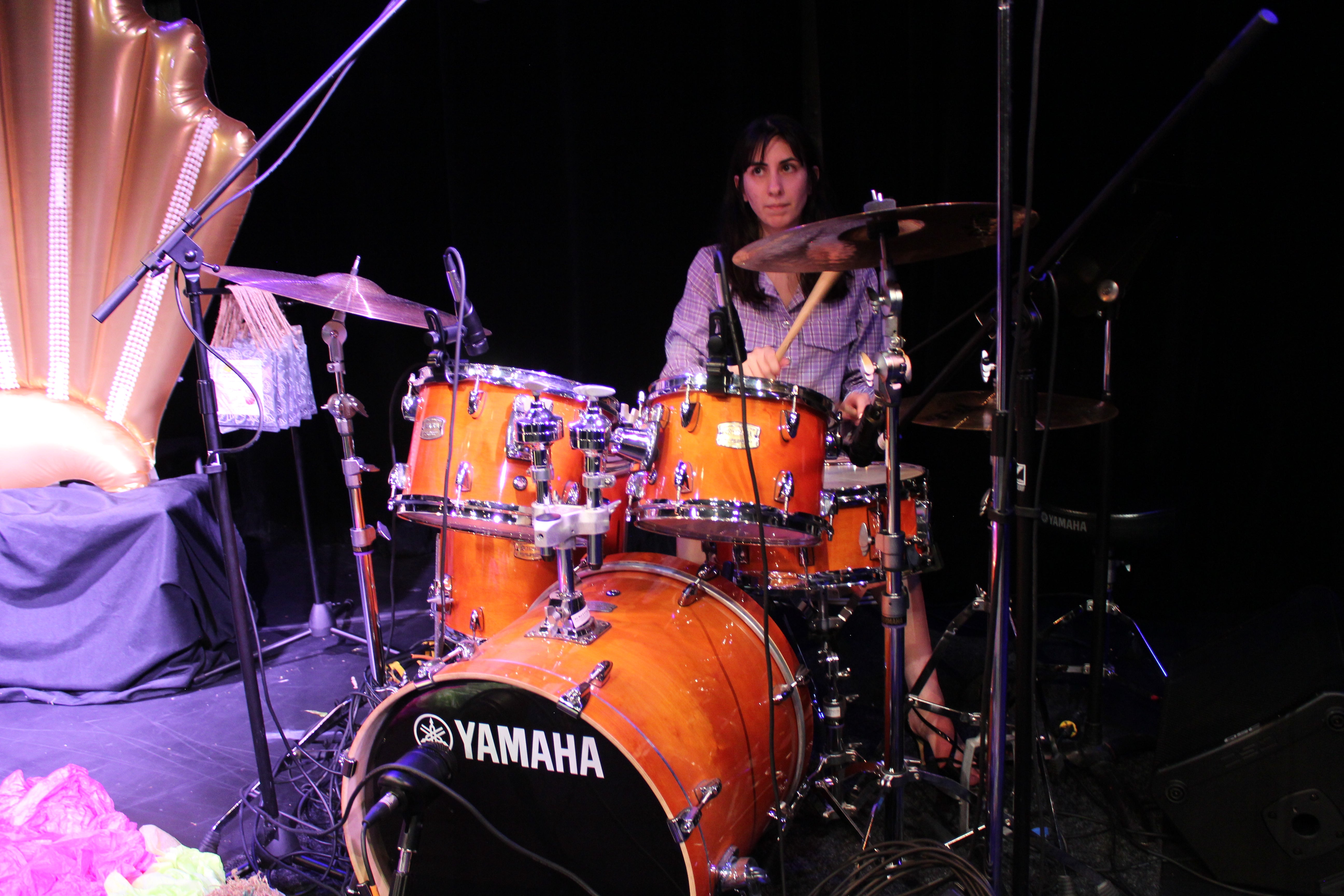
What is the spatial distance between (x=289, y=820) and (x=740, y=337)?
1.68 m

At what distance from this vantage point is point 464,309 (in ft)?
5.73

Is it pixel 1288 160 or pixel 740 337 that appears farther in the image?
pixel 1288 160

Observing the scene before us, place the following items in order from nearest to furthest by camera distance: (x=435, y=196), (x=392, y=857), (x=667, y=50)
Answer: (x=392, y=857), (x=667, y=50), (x=435, y=196)

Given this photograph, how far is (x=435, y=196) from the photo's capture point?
3730 mm

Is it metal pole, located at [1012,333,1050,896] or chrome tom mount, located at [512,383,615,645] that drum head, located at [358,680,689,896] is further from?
metal pole, located at [1012,333,1050,896]

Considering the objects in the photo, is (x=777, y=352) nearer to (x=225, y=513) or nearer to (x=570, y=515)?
(x=570, y=515)

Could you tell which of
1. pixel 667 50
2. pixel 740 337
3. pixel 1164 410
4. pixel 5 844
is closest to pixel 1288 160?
pixel 1164 410

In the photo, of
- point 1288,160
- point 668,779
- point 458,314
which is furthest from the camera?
point 1288,160

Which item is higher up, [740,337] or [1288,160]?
[1288,160]

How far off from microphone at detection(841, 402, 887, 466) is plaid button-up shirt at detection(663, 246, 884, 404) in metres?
0.85

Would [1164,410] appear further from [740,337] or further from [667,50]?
[667,50]

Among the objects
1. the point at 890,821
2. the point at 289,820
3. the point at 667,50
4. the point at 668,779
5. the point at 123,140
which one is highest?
the point at 667,50

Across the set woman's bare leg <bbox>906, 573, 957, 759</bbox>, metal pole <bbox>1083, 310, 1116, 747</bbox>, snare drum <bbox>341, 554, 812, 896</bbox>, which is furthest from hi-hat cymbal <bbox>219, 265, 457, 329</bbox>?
metal pole <bbox>1083, 310, 1116, 747</bbox>

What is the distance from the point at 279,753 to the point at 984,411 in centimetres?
214
